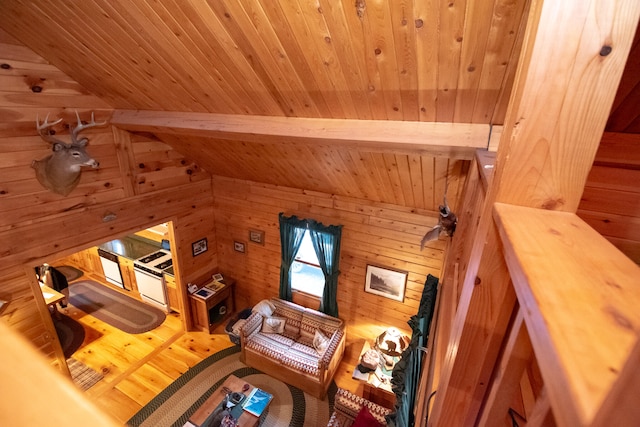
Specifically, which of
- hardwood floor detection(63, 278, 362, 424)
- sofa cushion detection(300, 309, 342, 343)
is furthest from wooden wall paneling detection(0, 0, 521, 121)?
hardwood floor detection(63, 278, 362, 424)

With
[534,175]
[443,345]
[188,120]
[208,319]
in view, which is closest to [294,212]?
[188,120]

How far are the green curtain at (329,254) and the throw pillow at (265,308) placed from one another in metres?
0.96

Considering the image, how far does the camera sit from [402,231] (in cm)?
373

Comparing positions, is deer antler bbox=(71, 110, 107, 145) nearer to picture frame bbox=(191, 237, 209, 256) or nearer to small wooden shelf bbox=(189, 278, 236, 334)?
picture frame bbox=(191, 237, 209, 256)

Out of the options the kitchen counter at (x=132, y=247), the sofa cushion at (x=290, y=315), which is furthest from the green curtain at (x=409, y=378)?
the kitchen counter at (x=132, y=247)

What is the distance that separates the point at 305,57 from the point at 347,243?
2878 millimetres

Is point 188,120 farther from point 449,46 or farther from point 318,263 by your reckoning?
point 318,263

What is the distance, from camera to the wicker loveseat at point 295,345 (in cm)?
394

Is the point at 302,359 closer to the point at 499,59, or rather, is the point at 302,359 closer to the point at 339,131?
the point at 339,131

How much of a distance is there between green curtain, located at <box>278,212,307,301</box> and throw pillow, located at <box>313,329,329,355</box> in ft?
2.97

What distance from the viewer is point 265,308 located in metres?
4.63

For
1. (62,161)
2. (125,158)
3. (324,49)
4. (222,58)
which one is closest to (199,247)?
(125,158)

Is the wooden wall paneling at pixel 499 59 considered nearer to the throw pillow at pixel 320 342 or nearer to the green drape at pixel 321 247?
the green drape at pixel 321 247

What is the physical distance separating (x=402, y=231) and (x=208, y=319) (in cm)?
358
